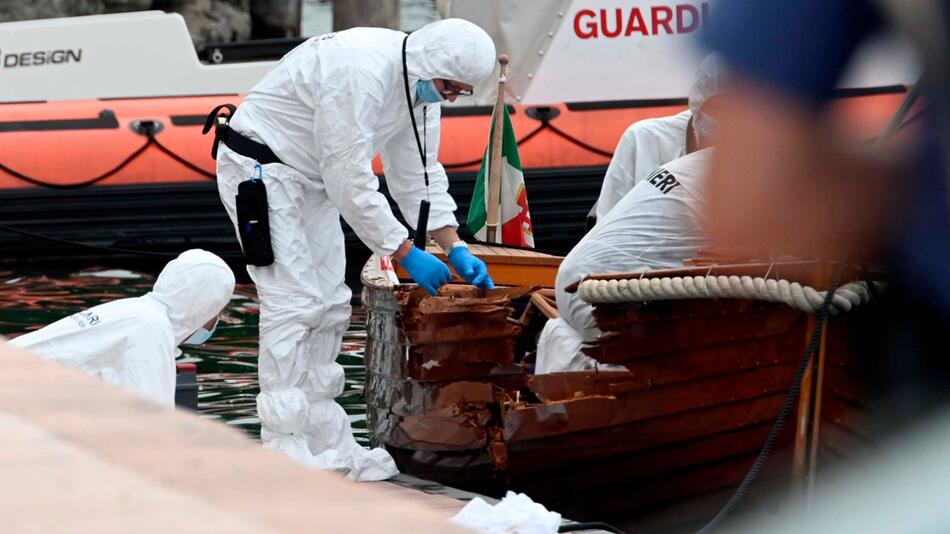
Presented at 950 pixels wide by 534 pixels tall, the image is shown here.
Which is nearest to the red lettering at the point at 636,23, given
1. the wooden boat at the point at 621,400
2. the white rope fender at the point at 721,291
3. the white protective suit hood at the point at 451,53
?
the wooden boat at the point at 621,400

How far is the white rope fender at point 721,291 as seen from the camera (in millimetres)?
3268

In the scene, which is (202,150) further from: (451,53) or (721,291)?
(721,291)

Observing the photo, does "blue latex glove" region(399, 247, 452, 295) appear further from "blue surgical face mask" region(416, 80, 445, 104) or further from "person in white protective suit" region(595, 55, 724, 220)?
"person in white protective suit" region(595, 55, 724, 220)

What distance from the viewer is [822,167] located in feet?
7.91

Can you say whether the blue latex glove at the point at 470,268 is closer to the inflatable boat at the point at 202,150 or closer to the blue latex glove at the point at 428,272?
the blue latex glove at the point at 428,272

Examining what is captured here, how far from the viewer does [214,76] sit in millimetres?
10195

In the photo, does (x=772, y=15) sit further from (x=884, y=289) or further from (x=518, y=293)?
(x=518, y=293)

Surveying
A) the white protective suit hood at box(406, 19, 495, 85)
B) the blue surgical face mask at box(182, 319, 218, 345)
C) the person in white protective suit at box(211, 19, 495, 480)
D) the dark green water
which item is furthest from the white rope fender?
the dark green water

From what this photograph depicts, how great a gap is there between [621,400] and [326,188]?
1.24 meters

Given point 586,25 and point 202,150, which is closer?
point 202,150

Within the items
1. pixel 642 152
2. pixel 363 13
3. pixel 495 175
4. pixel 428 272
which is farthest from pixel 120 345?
pixel 363 13

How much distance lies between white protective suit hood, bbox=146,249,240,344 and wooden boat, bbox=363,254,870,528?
793 millimetres

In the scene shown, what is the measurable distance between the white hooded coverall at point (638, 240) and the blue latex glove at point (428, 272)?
0.41 metres

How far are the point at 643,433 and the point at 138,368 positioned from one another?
1392 mm
